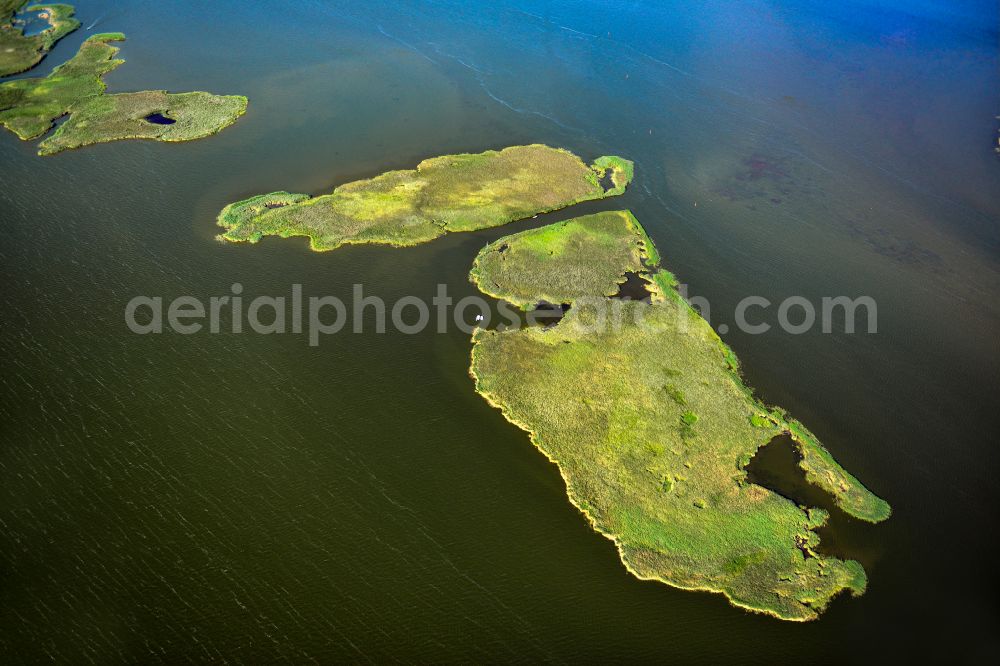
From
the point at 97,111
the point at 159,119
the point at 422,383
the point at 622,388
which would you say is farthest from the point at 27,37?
the point at 622,388

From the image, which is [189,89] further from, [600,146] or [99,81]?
[600,146]

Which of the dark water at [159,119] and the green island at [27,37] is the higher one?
the green island at [27,37]

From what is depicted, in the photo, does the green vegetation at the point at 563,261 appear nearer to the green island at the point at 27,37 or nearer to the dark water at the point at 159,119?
the dark water at the point at 159,119

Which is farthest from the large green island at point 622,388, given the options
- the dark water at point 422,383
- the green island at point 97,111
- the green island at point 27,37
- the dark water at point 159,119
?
the green island at point 27,37

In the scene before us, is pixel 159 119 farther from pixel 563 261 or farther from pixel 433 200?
pixel 563 261

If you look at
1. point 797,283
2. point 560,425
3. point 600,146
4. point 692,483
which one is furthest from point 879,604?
point 600,146
